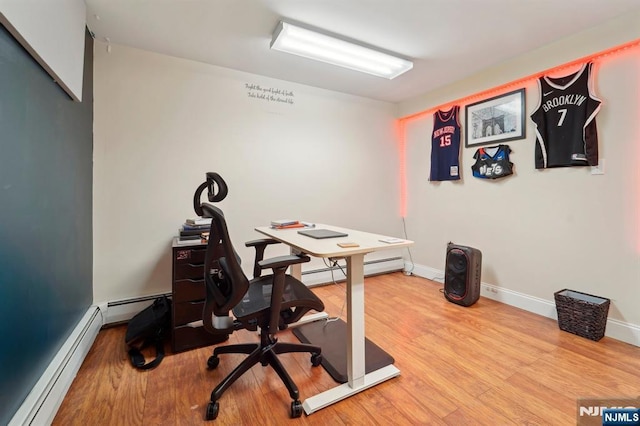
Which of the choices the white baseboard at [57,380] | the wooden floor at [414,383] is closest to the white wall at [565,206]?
the wooden floor at [414,383]

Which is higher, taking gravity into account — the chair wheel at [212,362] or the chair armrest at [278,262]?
the chair armrest at [278,262]

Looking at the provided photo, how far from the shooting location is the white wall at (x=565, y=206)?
1.94m

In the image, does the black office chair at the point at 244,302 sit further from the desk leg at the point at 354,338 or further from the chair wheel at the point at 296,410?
the desk leg at the point at 354,338

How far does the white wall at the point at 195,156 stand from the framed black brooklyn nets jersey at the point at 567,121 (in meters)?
1.78

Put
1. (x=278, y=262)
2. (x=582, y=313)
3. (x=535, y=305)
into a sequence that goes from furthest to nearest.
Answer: (x=535, y=305), (x=582, y=313), (x=278, y=262)

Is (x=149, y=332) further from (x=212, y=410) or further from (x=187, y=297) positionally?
(x=212, y=410)

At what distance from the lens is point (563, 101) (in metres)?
2.21

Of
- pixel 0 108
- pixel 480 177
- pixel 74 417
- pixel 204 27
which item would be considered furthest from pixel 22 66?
pixel 480 177

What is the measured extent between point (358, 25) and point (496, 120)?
1719 mm

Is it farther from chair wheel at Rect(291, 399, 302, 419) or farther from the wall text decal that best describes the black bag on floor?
the wall text decal

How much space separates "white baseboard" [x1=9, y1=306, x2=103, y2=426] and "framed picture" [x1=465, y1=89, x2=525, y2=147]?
367 cm

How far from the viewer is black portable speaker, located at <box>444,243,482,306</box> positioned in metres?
2.55

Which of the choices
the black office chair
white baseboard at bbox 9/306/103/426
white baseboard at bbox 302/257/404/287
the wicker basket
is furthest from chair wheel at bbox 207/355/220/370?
the wicker basket

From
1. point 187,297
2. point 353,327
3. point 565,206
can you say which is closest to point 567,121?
point 565,206
